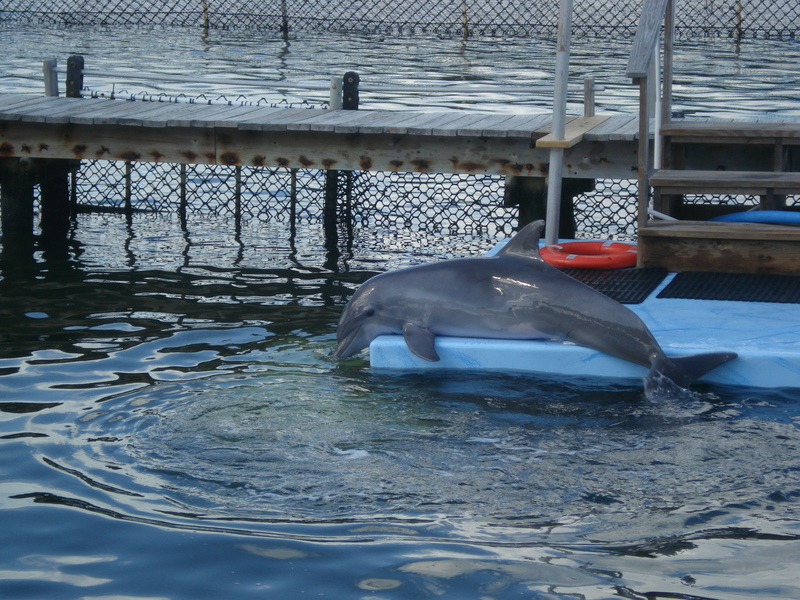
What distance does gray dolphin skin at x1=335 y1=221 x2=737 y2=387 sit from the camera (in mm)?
5805

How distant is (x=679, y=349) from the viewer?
586cm

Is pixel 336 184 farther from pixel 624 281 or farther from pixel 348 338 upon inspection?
pixel 348 338

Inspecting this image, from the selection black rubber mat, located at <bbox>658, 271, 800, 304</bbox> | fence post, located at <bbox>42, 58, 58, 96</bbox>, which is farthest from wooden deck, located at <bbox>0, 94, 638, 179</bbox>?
black rubber mat, located at <bbox>658, 271, 800, 304</bbox>

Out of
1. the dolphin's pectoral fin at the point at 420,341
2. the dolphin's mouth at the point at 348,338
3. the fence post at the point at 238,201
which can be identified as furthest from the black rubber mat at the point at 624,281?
the fence post at the point at 238,201

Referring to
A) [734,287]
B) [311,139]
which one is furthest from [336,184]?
[734,287]

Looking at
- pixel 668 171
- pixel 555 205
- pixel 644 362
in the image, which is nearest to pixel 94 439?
pixel 644 362

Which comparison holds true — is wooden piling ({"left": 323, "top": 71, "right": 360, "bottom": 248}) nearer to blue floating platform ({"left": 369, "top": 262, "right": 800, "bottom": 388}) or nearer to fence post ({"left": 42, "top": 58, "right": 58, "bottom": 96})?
fence post ({"left": 42, "top": 58, "right": 58, "bottom": 96})

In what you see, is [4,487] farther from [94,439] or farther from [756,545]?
[756,545]

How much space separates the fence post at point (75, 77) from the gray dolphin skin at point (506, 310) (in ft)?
20.2

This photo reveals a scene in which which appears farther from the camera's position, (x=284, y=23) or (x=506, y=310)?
(x=284, y=23)

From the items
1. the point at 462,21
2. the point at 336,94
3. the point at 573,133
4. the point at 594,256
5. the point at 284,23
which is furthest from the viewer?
the point at 462,21

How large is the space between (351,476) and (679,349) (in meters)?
2.03

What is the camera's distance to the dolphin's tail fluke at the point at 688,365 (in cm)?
568

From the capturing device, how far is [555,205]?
755cm
